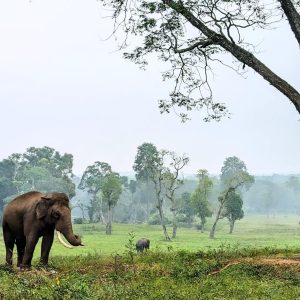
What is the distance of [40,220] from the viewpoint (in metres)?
14.6

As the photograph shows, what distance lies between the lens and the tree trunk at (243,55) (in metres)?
13.9

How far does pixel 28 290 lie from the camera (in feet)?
30.1

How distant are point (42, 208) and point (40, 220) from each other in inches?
14.5

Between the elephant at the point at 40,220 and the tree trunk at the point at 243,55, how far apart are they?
666cm

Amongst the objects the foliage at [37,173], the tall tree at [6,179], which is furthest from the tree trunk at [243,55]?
the tall tree at [6,179]

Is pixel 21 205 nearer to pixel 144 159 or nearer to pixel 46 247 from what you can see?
pixel 46 247

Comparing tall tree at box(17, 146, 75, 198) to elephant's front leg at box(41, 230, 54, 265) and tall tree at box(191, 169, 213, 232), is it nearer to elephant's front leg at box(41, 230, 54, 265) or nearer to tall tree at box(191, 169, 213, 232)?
tall tree at box(191, 169, 213, 232)

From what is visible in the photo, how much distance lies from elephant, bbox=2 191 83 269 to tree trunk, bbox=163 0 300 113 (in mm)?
6656

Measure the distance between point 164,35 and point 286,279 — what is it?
941 cm

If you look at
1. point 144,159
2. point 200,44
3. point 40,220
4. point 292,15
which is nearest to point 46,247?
point 40,220

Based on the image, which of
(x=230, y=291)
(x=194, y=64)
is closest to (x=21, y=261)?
(x=230, y=291)

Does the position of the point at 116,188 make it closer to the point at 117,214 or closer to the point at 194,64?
the point at 117,214

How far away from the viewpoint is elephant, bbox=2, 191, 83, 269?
14336 millimetres

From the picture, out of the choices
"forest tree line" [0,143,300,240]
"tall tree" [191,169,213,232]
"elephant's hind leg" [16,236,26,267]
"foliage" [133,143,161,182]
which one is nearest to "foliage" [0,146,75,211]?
"forest tree line" [0,143,300,240]
